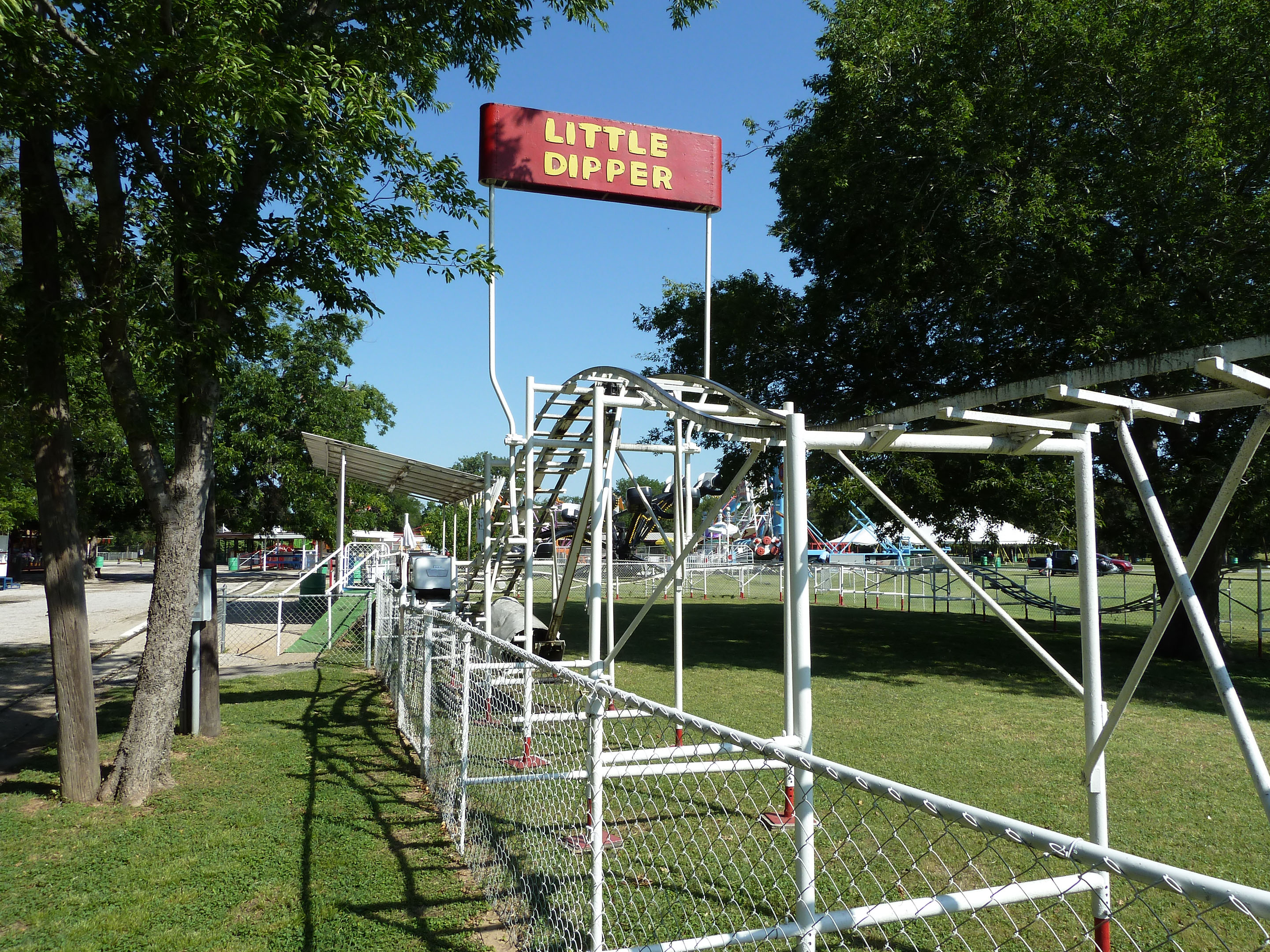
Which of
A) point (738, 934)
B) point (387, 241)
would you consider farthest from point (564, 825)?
point (387, 241)

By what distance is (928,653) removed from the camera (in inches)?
633

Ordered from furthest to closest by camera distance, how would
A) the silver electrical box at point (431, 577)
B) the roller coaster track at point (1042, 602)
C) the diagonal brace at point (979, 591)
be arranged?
the roller coaster track at point (1042, 602) < the silver electrical box at point (431, 577) < the diagonal brace at point (979, 591)

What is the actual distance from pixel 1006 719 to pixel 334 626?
37.1 feet

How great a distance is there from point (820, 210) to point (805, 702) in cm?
1277

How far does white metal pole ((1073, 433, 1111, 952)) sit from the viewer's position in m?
3.66

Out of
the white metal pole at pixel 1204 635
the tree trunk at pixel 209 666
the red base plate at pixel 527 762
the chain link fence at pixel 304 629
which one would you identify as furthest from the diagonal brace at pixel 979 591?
the chain link fence at pixel 304 629

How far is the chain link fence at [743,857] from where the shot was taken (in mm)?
2262

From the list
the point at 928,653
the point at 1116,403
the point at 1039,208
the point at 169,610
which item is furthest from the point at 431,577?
the point at 1116,403

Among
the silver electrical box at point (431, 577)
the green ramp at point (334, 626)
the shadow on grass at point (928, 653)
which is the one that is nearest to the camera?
the shadow on grass at point (928, 653)

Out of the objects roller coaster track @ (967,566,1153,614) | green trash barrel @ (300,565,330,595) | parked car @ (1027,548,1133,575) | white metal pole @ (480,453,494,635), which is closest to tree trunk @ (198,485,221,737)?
white metal pole @ (480,453,494,635)

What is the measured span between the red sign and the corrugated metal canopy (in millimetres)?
→ 8472

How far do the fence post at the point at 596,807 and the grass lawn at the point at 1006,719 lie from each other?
3.91 m

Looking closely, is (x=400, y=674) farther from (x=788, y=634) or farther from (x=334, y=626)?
(x=334, y=626)

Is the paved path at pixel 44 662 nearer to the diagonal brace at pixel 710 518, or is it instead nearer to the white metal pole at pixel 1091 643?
the diagonal brace at pixel 710 518
